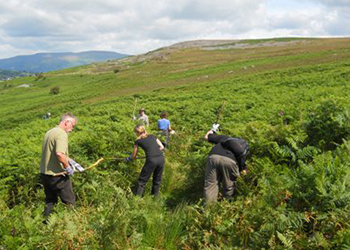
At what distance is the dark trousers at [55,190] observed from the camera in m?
5.90

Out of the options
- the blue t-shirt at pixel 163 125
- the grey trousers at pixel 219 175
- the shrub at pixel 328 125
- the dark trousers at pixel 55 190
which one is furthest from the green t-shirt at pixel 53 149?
the blue t-shirt at pixel 163 125

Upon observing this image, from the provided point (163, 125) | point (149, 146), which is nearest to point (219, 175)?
point (149, 146)

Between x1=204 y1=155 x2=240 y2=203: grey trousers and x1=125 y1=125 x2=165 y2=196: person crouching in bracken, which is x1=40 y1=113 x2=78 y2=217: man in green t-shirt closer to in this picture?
x1=125 y1=125 x2=165 y2=196: person crouching in bracken

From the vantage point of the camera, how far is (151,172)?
713cm

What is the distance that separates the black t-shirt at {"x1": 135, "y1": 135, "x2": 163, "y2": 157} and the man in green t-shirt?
5.70ft

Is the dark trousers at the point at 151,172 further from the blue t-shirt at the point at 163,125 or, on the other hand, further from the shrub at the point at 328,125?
the blue t-shirt at the point at 163,125

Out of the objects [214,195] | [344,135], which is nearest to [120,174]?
[214,195]

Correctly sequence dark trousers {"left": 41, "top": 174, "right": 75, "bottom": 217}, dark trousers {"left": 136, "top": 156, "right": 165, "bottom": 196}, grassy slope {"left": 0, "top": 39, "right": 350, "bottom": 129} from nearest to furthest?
dark trousers {"left": 41, "top": 174, "right": 75, "bottom": 217}, dark trousers {"left": 136, "top": 156, "right": 165, "bottom": 196}, grassy slope {"left": 0, "top": 39, "right": 350, "bottom": 129}

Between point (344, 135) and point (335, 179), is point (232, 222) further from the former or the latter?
point (344, 135)

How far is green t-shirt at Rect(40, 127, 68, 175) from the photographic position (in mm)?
5680

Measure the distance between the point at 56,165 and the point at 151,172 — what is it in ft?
7.25

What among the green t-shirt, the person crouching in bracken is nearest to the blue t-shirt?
the person crouching in bracken

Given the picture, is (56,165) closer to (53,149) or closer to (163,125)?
(53,149)

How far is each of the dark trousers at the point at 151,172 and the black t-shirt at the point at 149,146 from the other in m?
0.11
